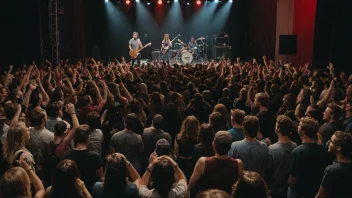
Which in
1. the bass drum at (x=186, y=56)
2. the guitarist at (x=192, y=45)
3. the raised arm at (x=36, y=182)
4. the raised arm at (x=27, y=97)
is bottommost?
the raised arm at (x=36, y=182)

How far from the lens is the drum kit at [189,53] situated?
19.4 m

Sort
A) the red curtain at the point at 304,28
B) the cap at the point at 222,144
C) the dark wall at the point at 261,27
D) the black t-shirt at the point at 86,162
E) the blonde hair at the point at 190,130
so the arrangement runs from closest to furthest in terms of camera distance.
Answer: the cap at the point at 222,144 < the black t-shirt at the point at 86,162 < the blonde hair at the point at 190,130 < the red curtain at the point at 304,28 < the dark wall at the point at 261,27

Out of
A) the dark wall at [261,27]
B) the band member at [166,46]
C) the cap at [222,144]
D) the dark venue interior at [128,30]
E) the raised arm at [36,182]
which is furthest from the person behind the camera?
the band member at [166,46]

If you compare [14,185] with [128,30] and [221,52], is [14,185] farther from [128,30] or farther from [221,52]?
[128,30]

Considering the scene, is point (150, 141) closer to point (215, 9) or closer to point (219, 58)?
point (219, 58)

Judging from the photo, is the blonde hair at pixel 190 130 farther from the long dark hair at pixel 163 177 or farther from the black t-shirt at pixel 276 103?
the black t-shirt at pixel 276 103

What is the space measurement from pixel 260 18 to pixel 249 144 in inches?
626

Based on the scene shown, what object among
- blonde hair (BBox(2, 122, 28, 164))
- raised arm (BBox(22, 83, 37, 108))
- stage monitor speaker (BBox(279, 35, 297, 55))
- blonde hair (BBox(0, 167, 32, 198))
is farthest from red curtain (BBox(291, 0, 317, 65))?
blonde hair (BBox(0, 167, 32, 198))

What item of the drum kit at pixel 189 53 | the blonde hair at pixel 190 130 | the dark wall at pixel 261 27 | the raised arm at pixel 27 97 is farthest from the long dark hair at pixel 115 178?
the drum kit at pixel 189 53

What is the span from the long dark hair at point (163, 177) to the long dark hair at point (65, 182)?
596mm

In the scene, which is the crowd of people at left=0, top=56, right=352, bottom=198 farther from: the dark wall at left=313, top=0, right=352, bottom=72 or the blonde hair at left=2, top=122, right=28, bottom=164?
the dark wall at left=313, top=0, right=352, bottom=72

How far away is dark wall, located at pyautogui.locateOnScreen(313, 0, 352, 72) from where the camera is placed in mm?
12312

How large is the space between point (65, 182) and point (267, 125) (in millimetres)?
2980

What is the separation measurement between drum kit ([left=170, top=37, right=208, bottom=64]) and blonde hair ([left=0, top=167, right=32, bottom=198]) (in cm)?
1674
